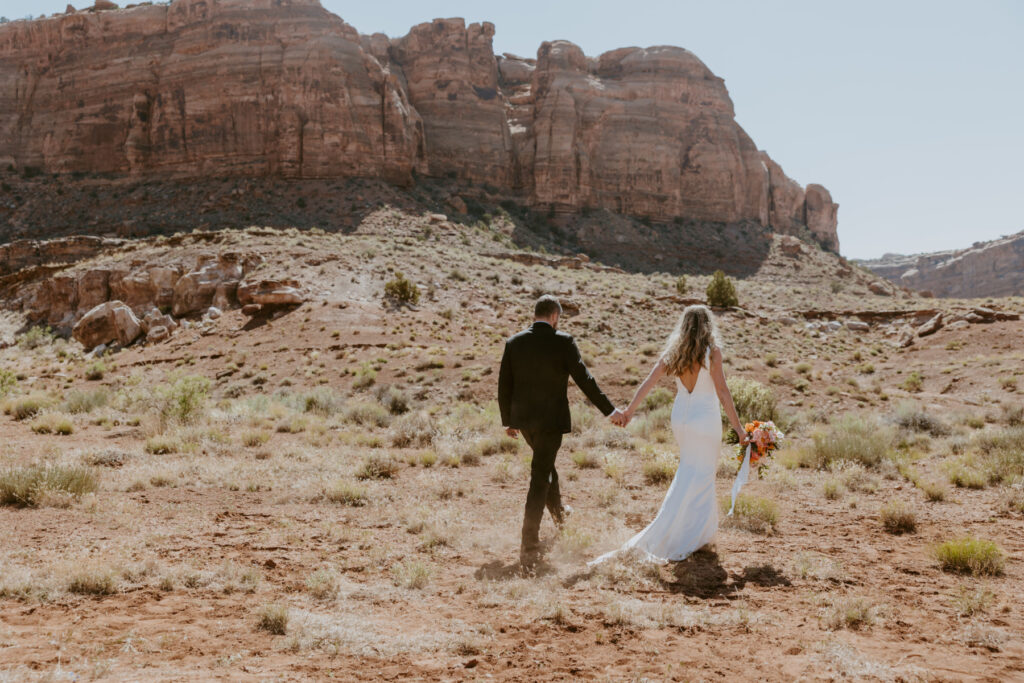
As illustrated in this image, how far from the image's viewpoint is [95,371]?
76.1ft

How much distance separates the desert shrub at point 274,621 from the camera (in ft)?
13.4

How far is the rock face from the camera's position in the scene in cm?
9087

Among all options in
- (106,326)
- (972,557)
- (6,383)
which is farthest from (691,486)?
(106,326)

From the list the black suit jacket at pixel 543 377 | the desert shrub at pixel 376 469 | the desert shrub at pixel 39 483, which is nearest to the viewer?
the black suit jacket at pixel 543 377

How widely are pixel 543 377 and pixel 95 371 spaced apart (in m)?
23.7

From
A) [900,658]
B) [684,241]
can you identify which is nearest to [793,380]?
[900,658]

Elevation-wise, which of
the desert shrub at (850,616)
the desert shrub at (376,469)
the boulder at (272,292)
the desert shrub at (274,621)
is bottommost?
the desert shrub at (376,469)

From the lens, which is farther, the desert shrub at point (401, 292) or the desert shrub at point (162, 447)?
the desert shrub at point (401, 292)

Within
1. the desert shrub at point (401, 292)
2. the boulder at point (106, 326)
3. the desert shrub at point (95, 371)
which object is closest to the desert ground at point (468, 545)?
the desert shrub at point (95, 371)

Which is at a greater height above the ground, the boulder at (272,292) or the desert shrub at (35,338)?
the boulder at (272,292)

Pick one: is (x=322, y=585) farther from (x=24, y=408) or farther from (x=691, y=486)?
(x=24, y=408)

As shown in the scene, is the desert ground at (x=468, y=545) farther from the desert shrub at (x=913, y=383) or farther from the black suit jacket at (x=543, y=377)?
the desert shrub at (x=913, y=383)

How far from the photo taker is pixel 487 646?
3.92 metres

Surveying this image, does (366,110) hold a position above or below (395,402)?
above
